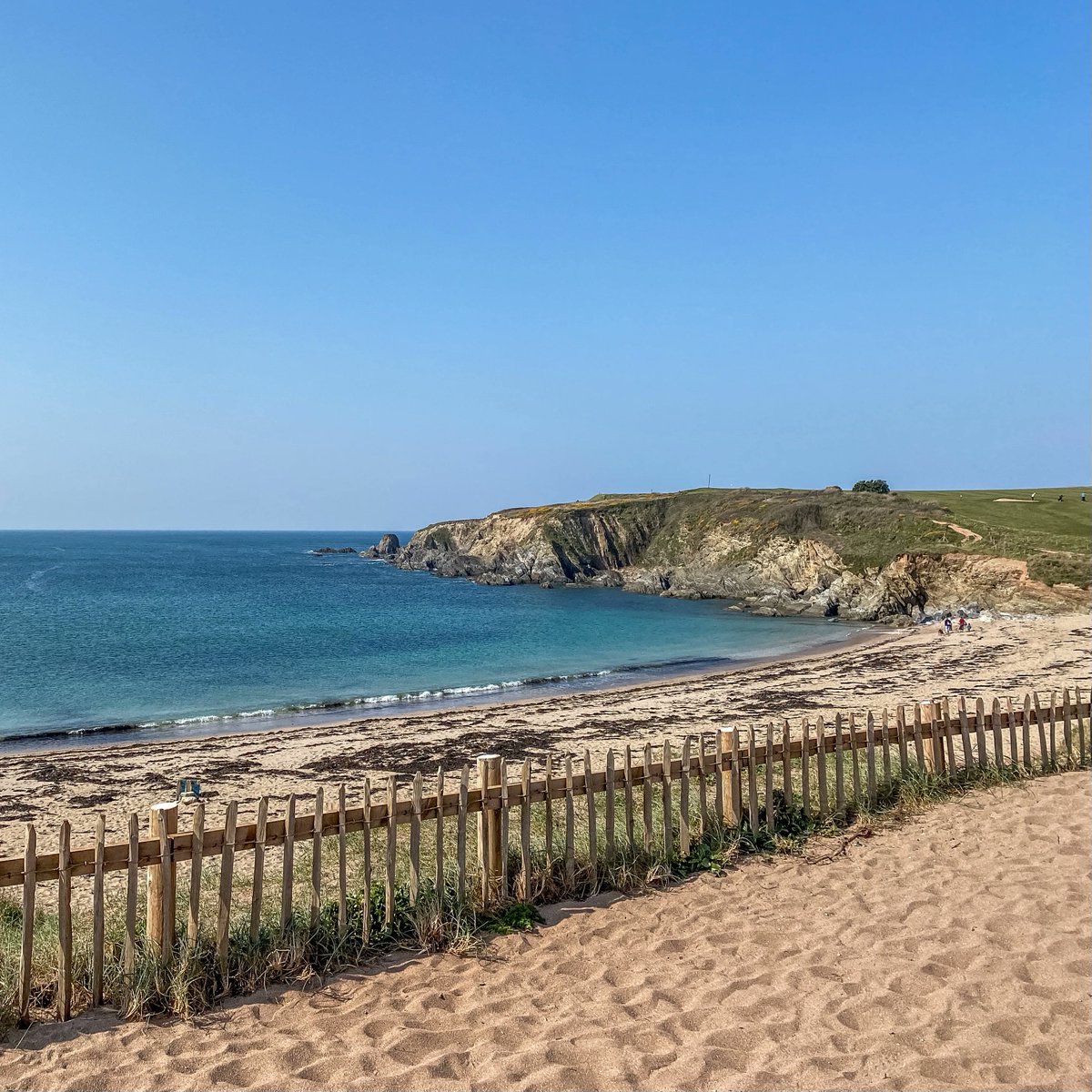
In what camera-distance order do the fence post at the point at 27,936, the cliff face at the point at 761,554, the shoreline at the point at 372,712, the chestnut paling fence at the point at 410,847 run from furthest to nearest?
the cliff face at the point at 761,554 < the shoreline at the point at 372,712 < the chestnut paling fence at the point at 410,847 < the fence post at the point at 27,936

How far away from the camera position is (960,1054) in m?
5.11

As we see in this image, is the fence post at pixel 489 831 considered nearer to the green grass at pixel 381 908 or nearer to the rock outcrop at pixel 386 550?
the green grass at pixel 381 908

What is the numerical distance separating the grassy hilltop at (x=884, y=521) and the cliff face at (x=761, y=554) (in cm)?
17

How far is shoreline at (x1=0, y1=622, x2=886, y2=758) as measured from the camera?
79.0ft

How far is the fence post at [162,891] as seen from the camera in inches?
244

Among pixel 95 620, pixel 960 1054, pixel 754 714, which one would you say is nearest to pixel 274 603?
pixel 95 620

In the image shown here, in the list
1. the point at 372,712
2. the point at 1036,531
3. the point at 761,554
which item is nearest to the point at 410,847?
the point at 372,712

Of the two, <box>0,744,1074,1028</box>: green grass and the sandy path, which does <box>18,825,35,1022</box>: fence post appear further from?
the sandy path

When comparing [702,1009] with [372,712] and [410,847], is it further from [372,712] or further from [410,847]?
[372,712]

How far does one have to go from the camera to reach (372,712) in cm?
2838

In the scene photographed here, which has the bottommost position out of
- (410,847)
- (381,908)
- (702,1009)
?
(702,1009)

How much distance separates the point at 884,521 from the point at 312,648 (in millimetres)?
47615

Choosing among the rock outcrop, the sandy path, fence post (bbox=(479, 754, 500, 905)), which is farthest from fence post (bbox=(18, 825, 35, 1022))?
the rock outcrop

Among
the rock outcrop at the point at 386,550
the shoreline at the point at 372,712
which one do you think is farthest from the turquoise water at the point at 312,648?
the rock outcrop at the point at 386,550
